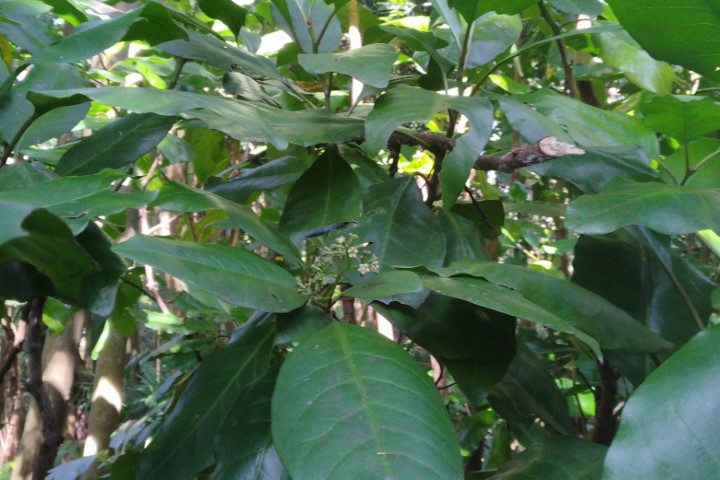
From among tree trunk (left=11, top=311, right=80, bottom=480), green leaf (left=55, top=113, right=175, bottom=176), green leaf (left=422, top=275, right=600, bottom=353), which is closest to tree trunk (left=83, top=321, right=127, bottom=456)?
tree trunk (left=11, top=311, right=80, bottom=480)

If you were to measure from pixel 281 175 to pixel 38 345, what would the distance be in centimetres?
33

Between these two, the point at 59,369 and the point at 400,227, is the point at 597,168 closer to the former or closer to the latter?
the point at 400,227

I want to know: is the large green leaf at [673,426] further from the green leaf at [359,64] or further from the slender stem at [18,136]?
the slender stem at [18,136]

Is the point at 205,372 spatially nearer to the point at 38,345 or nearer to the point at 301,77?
the point at 38,345

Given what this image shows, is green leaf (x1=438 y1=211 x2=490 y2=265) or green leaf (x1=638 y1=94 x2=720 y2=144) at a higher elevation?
green leaf (x1=638 y1=94 x2=720 y2=144)

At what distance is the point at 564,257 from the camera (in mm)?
1894

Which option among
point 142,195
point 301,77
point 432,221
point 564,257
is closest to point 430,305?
point 432,221

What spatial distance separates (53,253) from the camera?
403 mm

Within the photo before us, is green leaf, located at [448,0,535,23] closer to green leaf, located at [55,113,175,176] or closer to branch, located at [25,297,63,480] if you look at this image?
green leaf, located at [55,113,175,176]

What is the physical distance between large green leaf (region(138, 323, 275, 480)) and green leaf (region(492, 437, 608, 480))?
22 cm

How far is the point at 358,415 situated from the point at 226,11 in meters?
0.52

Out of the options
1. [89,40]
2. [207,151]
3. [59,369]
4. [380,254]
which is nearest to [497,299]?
[380,254]

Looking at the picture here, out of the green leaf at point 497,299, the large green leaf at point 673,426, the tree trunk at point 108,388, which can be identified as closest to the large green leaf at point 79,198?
the green leaf at point 497,299

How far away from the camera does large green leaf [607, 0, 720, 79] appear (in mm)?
498
